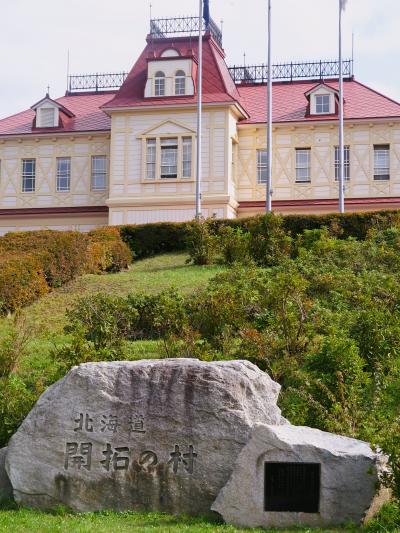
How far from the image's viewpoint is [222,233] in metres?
23.5

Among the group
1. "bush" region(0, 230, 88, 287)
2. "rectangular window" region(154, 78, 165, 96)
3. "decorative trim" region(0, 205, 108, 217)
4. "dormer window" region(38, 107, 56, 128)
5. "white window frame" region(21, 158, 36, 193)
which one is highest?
"rectangular window" region(154, 78, 165, 96)

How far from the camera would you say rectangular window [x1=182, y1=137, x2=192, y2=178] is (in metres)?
35.4

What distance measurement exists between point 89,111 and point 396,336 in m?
28.6

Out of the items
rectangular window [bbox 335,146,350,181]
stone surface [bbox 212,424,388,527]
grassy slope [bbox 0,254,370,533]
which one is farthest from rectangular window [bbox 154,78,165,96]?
stone surface [bbox 212,424,388,527]

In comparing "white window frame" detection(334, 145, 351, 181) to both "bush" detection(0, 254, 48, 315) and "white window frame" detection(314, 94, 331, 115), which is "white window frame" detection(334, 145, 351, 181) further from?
"bush" detection(0, 254, 48, 315)

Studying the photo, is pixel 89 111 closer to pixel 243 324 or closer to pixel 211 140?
pixel 211 140

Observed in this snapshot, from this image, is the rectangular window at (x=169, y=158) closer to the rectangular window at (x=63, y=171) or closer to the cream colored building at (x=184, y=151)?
the cream colored building at (x=184, y=151)

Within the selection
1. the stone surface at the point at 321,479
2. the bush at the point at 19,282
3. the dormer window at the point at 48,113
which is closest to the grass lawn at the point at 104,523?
the stone surface at the point at 321,479

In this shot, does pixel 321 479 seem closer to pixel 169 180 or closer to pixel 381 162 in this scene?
pixel 169 180

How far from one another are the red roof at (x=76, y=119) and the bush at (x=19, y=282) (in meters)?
18.0

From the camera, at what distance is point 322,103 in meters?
36.5

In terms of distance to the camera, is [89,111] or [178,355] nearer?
[178,355]

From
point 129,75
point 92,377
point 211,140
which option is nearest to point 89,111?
point 129,75

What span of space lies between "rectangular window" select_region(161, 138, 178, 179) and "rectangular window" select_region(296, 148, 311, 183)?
4671 mm
